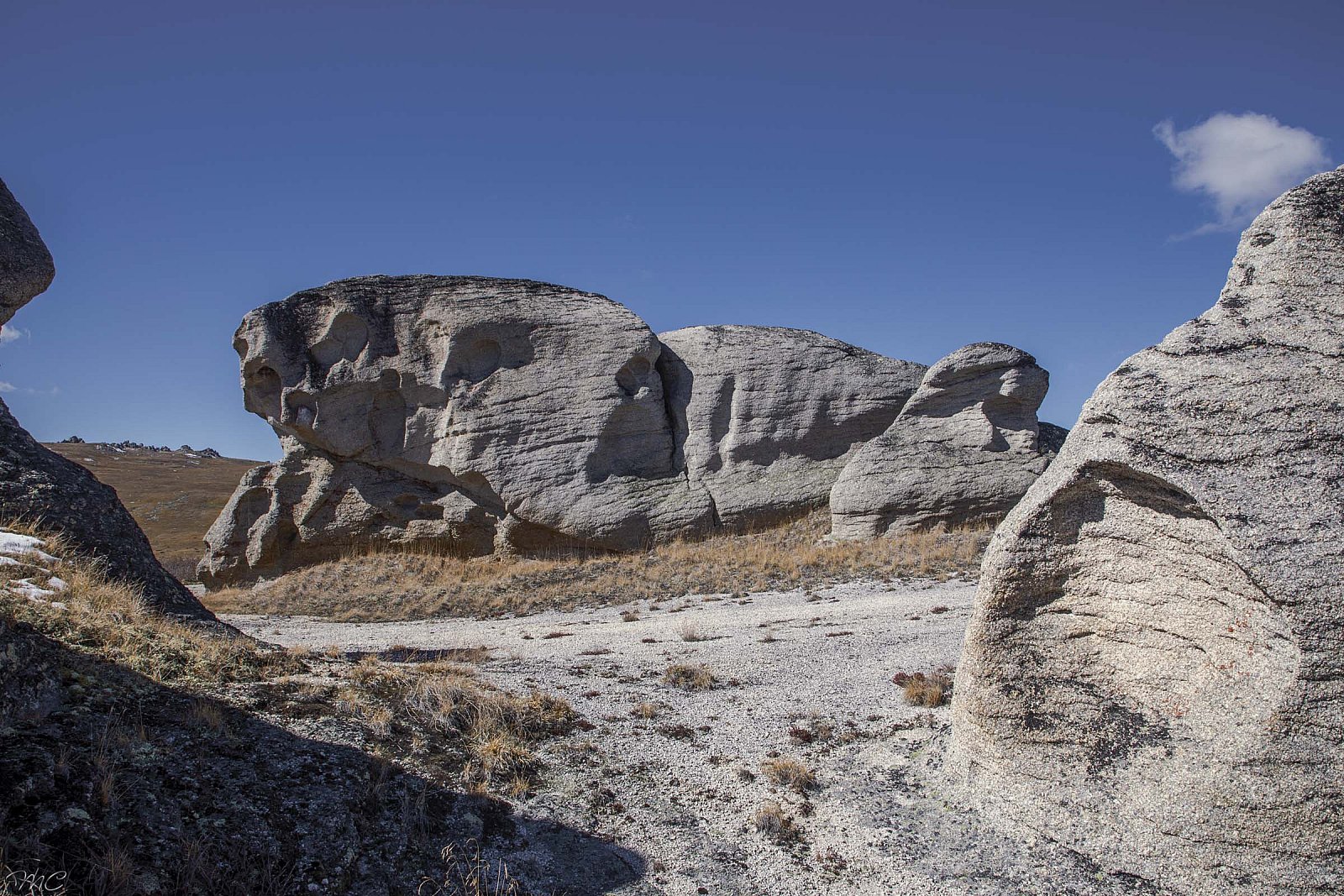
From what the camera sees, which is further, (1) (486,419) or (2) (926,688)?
(1) (486,419)

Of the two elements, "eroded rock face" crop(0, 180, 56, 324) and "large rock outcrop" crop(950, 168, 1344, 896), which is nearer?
"large rock outcrop" crop(950, 168, 1344, 896)

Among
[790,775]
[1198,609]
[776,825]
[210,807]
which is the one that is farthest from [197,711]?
[1198,609]

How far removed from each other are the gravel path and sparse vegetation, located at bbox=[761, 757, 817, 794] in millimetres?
53

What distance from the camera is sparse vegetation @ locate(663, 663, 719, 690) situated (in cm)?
939

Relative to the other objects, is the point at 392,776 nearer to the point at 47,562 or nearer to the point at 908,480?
the point at 47,562

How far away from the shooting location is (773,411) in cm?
2338

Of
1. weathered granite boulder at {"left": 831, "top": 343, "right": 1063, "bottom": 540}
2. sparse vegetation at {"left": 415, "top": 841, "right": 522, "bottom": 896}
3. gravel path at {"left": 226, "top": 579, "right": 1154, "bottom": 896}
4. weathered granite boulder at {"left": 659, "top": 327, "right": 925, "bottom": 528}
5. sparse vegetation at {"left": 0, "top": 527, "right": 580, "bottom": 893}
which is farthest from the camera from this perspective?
weathered granite boulder at {"left": 659, "top": 327, "right": 925, "bottom": 528}

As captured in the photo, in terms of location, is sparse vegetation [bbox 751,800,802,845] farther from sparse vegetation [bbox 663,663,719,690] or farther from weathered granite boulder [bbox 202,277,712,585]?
weathered granite boulder [bbox 202,277,712,585]

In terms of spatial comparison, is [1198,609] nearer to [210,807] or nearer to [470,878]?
[470,878]

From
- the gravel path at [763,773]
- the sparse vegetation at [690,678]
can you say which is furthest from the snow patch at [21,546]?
the sparse vegetation at [690,678]

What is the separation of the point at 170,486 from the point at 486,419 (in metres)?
64.6

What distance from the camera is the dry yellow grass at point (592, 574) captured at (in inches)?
716

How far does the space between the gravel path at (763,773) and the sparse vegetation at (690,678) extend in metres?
0.12

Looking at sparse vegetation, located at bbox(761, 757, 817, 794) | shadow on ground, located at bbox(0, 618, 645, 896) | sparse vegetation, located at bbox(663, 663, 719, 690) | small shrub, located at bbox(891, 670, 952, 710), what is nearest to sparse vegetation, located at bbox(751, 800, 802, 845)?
sparse vegetation, located at bbox(761, 757, 817, 794)
